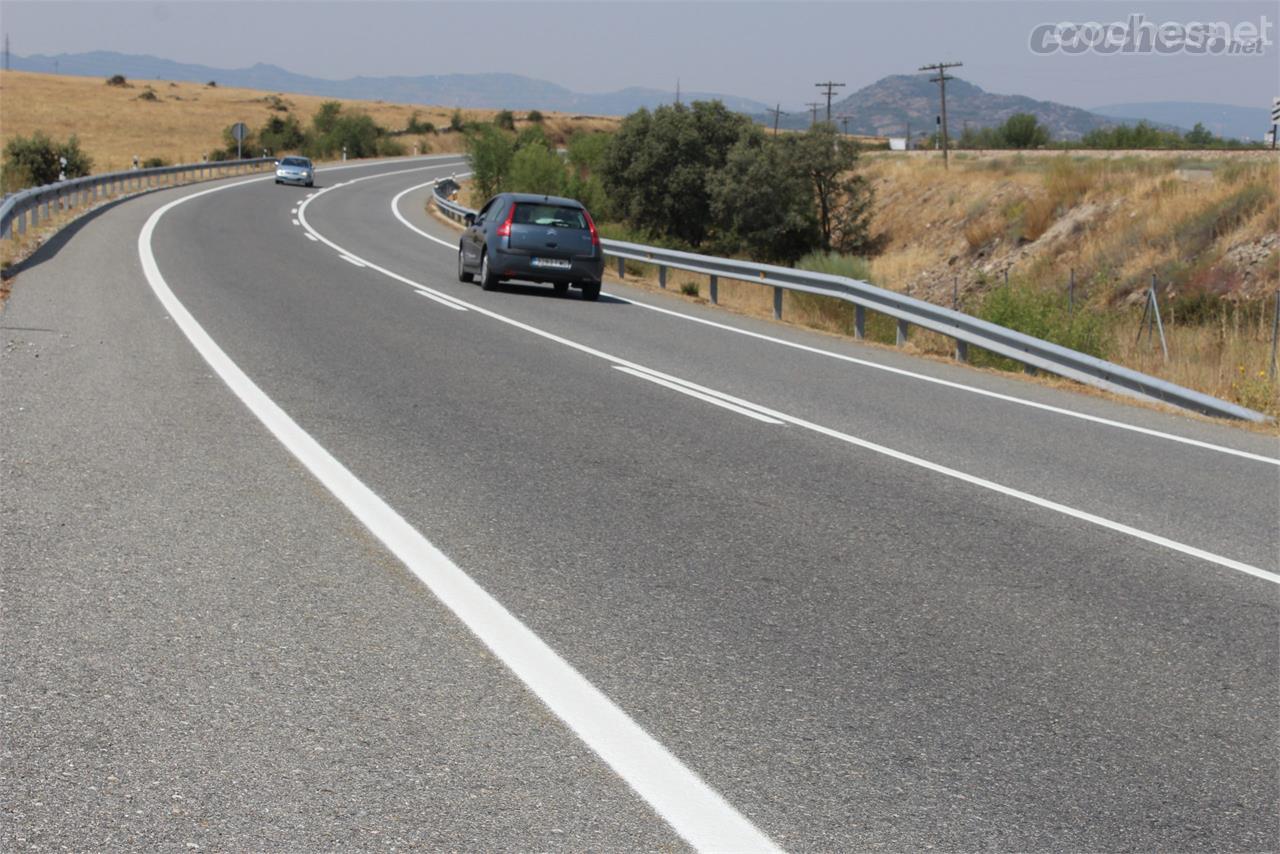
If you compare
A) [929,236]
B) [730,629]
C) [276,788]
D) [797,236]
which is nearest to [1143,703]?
[730,629]

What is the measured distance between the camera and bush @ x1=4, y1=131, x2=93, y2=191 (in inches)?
1985

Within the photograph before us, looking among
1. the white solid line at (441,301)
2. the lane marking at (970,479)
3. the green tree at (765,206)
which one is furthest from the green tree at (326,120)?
the lane marking at (970,479)

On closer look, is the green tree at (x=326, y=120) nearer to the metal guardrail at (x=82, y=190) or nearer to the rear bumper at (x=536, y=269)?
the metal guardrail at (x=82, y=190)

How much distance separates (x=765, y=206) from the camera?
5591cm

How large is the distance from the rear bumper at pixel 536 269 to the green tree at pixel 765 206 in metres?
35.4

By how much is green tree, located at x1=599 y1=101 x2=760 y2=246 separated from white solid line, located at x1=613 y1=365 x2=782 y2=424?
47144 mm

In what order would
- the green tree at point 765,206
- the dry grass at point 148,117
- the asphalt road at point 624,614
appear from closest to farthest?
the asphalt road at point 624,614
the green tree at point 765,206
the dry grass at point 148,117

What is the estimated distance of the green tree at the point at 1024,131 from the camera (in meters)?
83.3

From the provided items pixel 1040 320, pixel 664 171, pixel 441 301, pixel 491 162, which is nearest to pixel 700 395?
pixel 441 301

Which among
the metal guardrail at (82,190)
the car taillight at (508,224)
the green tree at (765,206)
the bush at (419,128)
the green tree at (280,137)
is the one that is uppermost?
the bush at (419,128)

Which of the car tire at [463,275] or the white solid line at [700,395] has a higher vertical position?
the car tire at [463,275]

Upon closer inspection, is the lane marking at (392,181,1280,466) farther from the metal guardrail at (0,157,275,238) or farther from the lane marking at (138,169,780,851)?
the metal guardrail at (0,157,275,238)

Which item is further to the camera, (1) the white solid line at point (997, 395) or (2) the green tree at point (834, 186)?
(2) the green tree at point (834, 186)

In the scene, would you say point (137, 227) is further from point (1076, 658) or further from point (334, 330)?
point (1076, 658)
